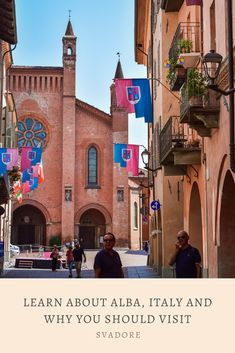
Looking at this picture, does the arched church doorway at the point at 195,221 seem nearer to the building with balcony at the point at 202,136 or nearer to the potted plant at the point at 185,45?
the building with balcony at the point at 202,136

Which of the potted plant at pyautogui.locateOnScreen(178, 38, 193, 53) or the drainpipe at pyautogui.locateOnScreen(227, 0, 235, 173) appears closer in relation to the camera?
the drainpipe at pyautogui.locateOnScreen(227, 0, 235, 173)

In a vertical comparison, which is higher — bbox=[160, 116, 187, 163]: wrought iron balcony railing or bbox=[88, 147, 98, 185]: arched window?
bbox=[88, 147, 98, 185]: arched window

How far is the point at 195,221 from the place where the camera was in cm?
1470

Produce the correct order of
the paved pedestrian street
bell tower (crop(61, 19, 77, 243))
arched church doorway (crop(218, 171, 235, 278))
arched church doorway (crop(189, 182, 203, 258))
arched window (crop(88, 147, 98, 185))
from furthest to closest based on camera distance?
1. arched window (crop(88, 147, 98, 185))
2. bell tower (crop(61, 19, 77, 243))
3. the paved pedestrian street
4. arched church doorway (crop(189, 182, 203, 258))
5. arched church doorway (crop(218, 171, 235, 278))

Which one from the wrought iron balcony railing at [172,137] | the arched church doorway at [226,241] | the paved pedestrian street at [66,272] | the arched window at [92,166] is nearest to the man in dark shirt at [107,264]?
the arched church doorway at [226,241]

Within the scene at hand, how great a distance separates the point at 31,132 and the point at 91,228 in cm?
873

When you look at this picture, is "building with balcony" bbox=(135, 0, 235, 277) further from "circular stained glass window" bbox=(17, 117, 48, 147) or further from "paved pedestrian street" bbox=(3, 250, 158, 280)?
"circular stained glass window" bbox=(17, 117, 48, 147)

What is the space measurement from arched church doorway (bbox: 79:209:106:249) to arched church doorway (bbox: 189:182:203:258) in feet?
114

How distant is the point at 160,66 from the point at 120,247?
30323mm

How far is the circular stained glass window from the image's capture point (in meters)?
49.9

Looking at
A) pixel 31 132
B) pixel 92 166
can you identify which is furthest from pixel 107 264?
pixel 31 132

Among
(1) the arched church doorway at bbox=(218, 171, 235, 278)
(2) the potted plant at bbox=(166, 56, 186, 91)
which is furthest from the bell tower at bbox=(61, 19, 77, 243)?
(1) the arched church doorway at bbox=(218, 171, 235, 278)
